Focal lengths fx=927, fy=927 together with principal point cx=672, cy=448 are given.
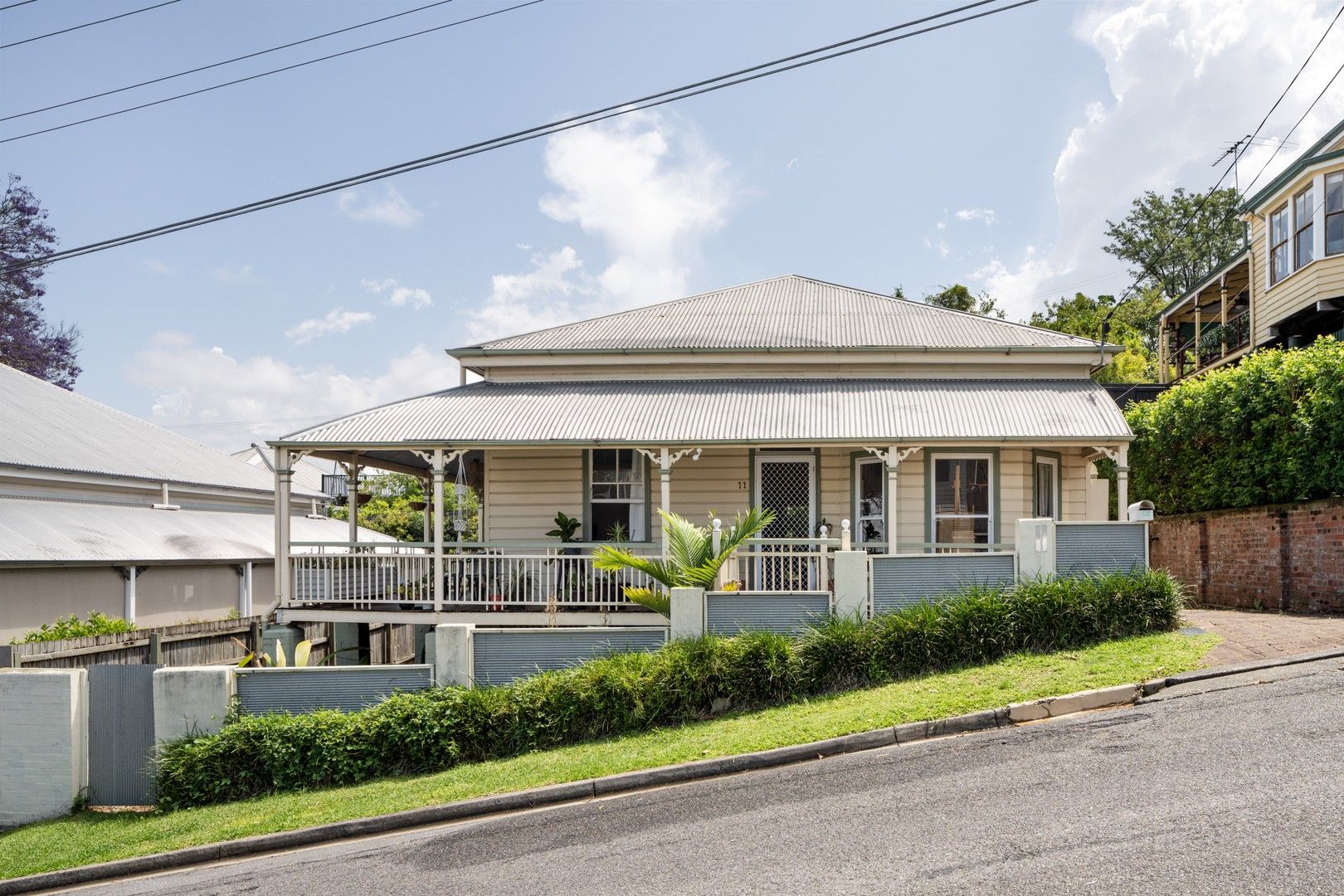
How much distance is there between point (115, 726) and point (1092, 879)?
9.88m

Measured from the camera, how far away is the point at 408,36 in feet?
38.3

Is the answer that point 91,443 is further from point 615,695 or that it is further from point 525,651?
point 615,695

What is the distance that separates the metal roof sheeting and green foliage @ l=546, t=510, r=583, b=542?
5.13 ft

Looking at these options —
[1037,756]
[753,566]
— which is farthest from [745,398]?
[1037,756]

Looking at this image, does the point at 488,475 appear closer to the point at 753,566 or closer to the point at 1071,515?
the point at 753,566

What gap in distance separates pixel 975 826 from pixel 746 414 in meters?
9.01

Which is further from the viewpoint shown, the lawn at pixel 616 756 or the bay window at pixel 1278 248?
the bay window at pixel 1278 248

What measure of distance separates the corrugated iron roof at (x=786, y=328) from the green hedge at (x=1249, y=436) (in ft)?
6.88

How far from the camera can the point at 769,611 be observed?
35.8ft

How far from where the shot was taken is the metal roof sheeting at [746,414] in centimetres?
1375

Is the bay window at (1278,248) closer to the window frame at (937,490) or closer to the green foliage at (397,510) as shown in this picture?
the window frame at (937,490)

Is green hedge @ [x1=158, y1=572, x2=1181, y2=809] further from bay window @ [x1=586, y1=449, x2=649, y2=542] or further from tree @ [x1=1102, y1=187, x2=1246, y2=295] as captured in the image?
tree @ [x1=1102, y1=187, x2=1246, y2=295]

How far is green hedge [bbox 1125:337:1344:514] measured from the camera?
12008 millimetres

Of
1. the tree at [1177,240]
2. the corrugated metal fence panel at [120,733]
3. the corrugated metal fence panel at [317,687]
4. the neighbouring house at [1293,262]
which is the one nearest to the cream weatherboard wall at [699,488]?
the corrugated metal fence panel at [317,687]
